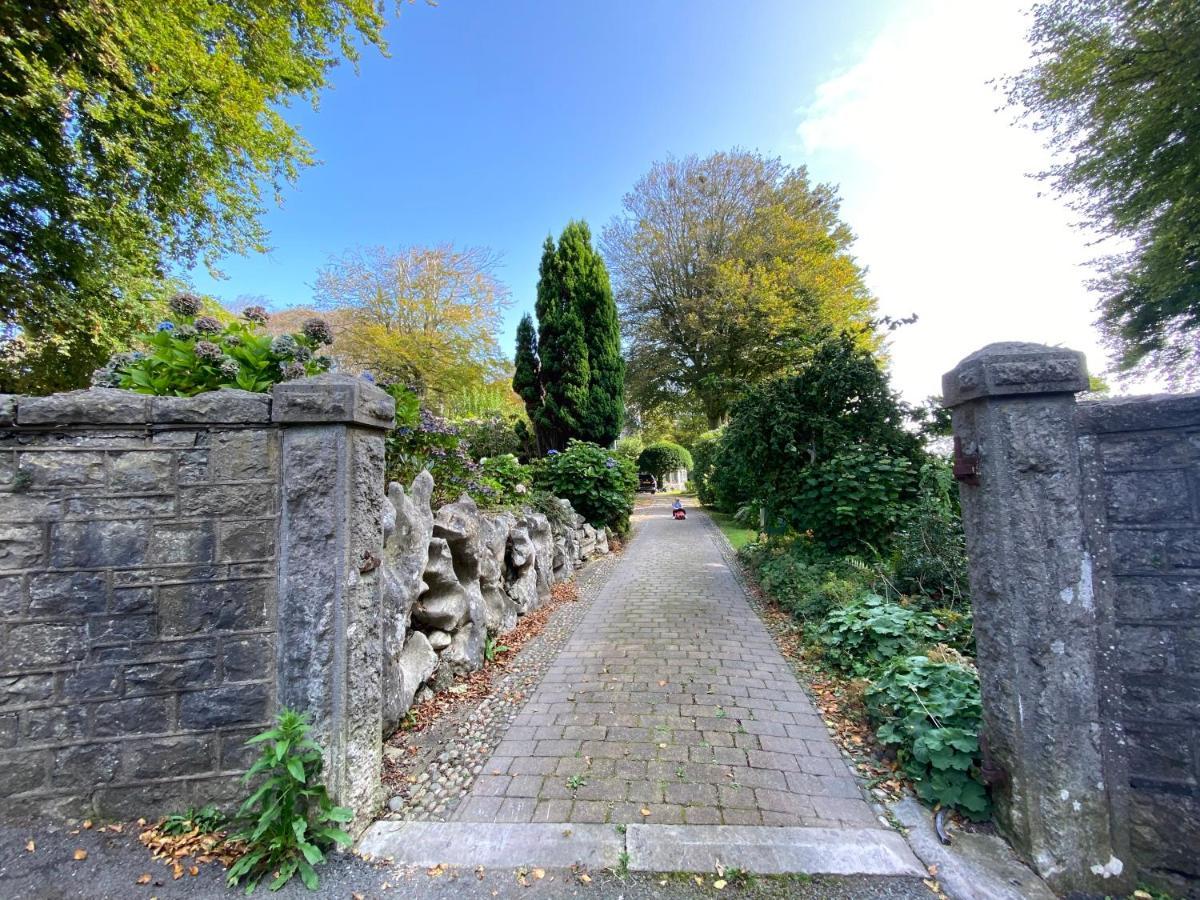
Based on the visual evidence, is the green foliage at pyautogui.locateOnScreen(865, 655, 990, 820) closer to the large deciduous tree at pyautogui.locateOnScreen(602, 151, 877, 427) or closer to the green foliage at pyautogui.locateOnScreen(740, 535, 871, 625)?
the green foliage at pyautogui.locateOnScreen(740, 535, 871, 625)

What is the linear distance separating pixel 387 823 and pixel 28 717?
4.81 feet

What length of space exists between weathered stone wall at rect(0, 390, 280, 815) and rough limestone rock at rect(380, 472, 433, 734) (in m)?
0.71

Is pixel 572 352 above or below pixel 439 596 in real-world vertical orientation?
above

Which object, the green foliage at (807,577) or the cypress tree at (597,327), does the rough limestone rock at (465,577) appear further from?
the cypress tree at (597,327)

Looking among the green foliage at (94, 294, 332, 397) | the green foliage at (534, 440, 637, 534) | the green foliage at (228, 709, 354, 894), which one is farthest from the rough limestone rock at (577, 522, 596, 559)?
the green foliage at (228, 709, 354, 894)

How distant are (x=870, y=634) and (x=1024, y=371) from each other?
257cm

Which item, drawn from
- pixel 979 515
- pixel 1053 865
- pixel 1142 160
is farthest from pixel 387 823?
pixel 1142 160

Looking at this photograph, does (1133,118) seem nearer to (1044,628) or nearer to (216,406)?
(1044,628)

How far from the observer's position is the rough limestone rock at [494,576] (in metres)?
4.07

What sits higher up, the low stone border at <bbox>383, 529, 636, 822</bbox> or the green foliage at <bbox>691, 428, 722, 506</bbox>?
the green foliage at <bbox>691, 428, 722, 506</bbox>

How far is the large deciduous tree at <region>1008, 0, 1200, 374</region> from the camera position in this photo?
16.7 feet

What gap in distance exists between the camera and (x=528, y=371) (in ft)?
39.5

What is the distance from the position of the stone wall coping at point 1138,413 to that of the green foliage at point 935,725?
4.65 feet

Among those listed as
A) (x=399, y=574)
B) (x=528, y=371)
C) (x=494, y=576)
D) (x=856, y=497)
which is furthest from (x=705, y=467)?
(x=399, y=574)
